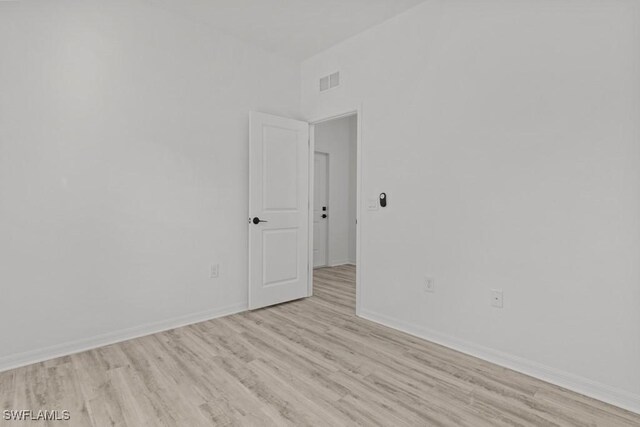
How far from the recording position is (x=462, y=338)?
256 cm

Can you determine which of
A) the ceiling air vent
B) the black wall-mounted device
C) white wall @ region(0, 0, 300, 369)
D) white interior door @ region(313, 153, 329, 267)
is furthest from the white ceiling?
white interior door @ region(313, 153, 329, 267)

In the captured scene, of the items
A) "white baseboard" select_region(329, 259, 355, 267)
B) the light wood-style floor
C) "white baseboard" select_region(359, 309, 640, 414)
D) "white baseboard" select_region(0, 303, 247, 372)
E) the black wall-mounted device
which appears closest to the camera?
the light wood-style floor

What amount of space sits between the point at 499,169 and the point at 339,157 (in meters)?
4.05

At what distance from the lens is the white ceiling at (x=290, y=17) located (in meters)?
2.84

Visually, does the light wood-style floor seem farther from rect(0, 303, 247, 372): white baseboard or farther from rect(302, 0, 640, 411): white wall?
rect(302, 0, 640, 411): white wall

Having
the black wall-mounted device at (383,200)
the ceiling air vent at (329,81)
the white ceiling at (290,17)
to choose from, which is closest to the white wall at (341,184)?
the ceiling air vent at (329,81)

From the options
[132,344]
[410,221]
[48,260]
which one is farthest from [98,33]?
[410,221]

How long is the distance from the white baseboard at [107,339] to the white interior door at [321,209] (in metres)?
2.66

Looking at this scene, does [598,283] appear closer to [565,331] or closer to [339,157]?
[565,331]

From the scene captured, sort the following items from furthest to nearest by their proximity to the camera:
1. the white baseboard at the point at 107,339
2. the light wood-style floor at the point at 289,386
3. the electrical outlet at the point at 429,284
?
the electrical outlet at the point at 429,284
the white baseboard at the point at 107,339
the light wood-style floor at the point at 289,386

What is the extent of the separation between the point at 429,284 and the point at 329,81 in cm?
233

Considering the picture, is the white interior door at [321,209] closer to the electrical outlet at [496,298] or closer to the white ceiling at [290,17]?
the white ceiling at [290,17]

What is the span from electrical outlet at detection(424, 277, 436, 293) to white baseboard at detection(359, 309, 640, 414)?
33 centimetres

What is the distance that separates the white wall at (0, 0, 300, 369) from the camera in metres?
2.31
